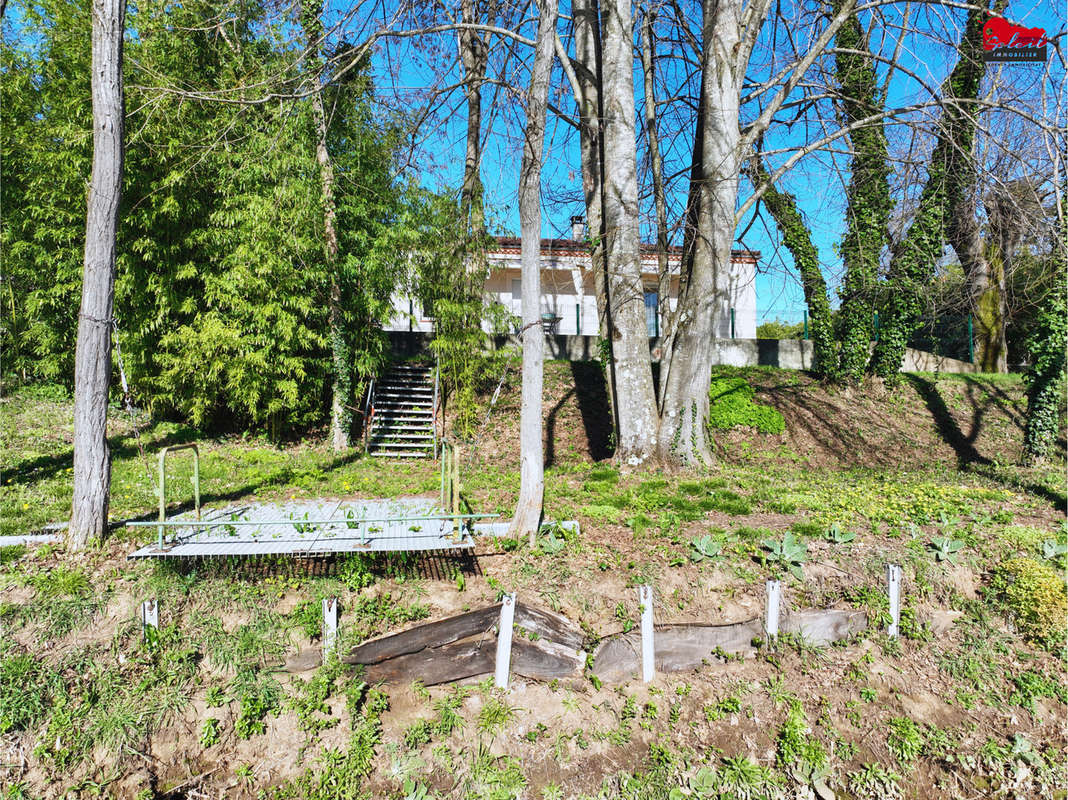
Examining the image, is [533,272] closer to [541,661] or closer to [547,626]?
[547,626]

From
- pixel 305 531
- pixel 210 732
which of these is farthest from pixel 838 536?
pixel 210 732

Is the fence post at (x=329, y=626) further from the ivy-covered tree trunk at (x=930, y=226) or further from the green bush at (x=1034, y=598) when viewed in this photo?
the ivy-covered tree trunk at (x=930, y=226)

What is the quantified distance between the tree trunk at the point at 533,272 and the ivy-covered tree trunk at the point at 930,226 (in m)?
4.90

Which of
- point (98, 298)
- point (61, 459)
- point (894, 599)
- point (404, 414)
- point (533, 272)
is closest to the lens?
point (894, 599)

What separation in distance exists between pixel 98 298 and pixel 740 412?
9.57 meters

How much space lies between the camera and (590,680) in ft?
14.4

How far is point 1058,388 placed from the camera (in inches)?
357

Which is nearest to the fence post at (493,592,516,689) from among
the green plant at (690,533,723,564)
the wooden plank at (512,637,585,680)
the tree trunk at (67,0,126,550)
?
the wooden plank at (512,637,585,680)

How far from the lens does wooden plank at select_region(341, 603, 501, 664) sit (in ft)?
14.4

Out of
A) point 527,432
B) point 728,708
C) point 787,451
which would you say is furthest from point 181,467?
point 787,451

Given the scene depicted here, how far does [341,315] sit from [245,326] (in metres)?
1.52

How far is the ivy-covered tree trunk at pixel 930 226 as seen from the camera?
7.95 metres

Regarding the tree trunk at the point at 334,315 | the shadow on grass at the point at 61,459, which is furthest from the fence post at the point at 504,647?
the tree trunk at the point at 334,315

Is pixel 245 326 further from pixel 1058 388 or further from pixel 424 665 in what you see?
pixel 1058 388
